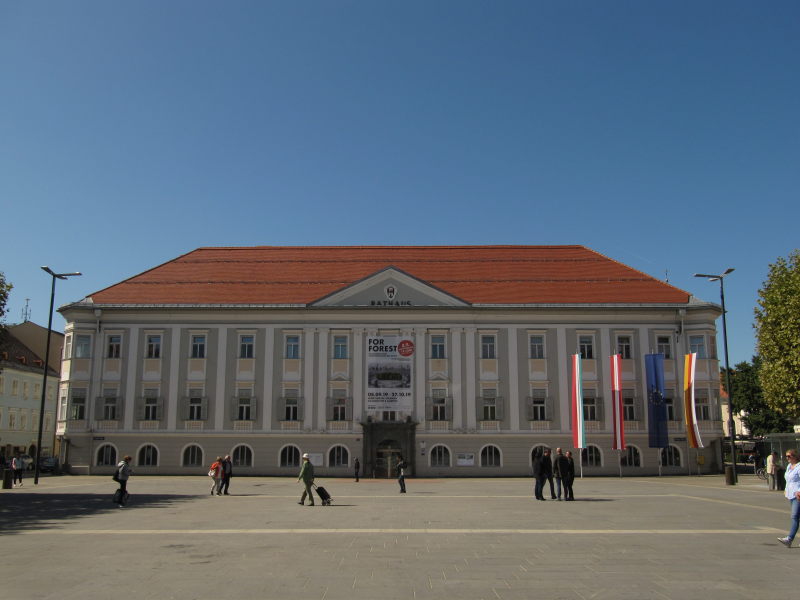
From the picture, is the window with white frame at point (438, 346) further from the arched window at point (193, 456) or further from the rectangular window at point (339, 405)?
the arched window at point (193, 456)

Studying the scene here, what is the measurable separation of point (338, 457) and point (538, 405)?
14.2 m

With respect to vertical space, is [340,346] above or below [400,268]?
below

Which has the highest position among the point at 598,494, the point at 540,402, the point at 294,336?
the point at 294,336

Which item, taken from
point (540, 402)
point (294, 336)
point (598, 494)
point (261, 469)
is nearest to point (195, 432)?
point (261, 469)

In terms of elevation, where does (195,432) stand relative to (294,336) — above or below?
below

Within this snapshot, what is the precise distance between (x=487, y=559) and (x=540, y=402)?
1429 inches

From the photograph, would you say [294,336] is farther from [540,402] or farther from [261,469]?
[540,402]

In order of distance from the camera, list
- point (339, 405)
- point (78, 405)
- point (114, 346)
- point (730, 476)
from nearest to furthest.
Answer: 1. point (730, 476)
2. point (339, 405)
3. point (78, 405)
4. point (114, 346)

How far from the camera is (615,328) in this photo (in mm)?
49219

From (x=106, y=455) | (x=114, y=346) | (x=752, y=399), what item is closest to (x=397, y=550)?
(x=106, y=455)

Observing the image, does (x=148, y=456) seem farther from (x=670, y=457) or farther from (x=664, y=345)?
(x=664, y=345)

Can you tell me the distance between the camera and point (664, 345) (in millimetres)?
49188

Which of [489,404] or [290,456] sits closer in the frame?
[290,456]

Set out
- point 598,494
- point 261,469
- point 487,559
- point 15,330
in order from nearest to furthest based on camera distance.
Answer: point 487,559
point 598,494
point 261,469
point 15,330
